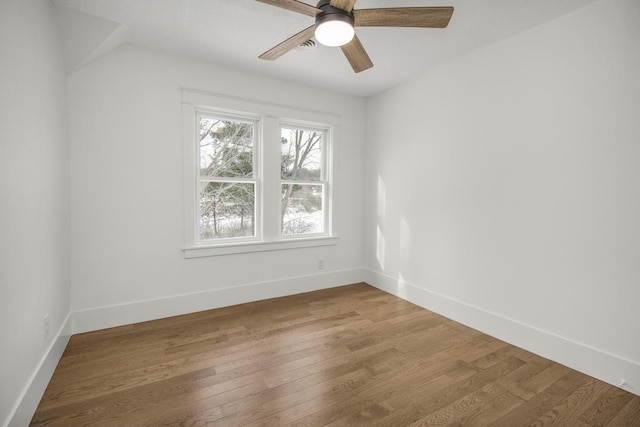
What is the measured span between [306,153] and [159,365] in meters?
2.75

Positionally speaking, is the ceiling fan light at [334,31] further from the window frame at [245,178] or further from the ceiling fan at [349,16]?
the window frame at [245,178]

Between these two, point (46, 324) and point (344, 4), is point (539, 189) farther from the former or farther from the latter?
point (46, 324)

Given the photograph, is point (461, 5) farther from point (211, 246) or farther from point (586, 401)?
point (211, 246)

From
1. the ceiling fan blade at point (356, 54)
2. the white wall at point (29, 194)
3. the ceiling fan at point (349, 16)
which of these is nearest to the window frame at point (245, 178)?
the white wall at point (29, 194)

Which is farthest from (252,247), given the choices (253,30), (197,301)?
(253,30)

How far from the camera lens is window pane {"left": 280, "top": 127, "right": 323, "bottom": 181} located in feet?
12.3

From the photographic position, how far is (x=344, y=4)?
64.5 inches

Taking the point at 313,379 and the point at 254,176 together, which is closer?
the point at 313,379

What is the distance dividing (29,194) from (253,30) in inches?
76.8

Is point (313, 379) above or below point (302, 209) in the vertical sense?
below

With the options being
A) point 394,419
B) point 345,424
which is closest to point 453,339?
point 394,419

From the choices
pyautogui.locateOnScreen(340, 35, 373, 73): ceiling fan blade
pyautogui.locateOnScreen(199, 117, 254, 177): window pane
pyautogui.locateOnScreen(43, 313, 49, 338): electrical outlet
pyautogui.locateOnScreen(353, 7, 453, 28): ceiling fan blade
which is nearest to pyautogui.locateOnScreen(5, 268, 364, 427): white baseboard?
pyautogui.locateOnScreen(43, 313, 49, 338): electrical outlet

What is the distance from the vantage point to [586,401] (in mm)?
1848

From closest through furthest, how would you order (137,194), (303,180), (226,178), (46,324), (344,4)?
(344,4) < (46,324) < (137,194) < (226,178) < (303,180)
